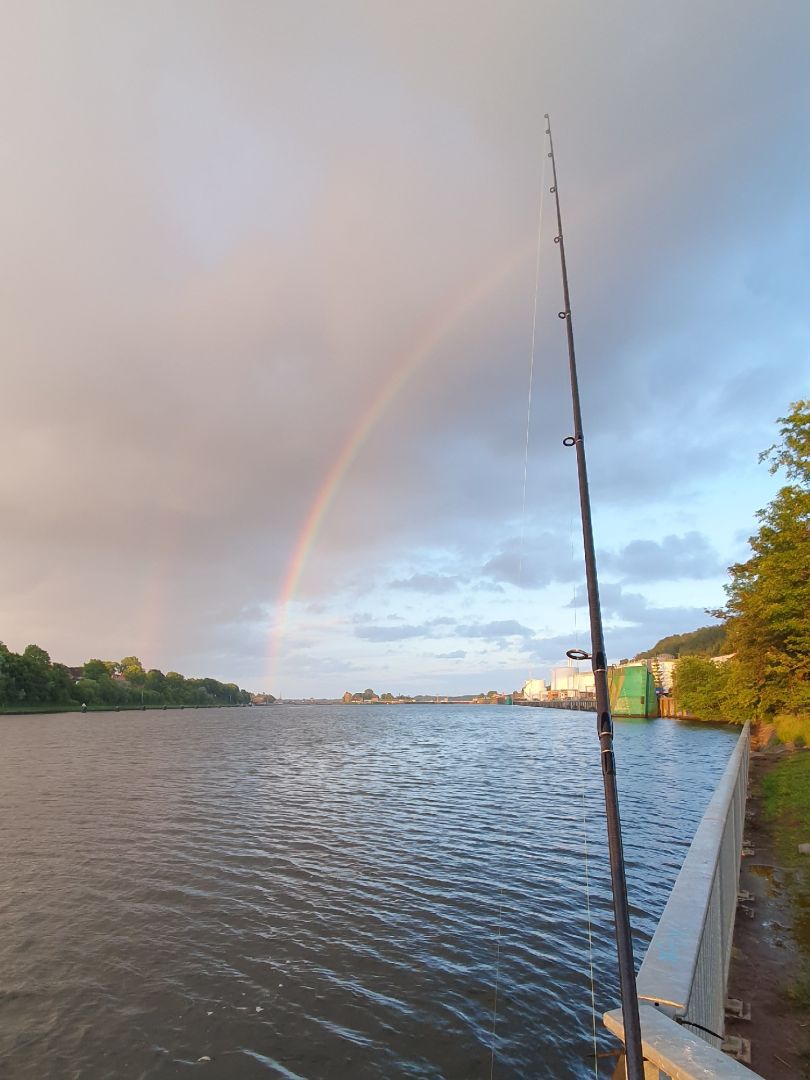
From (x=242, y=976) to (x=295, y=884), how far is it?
5062 millimetres

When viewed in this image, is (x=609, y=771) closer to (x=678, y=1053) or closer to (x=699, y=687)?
(x=678, y=1053)

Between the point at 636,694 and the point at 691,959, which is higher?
the point at 636,694

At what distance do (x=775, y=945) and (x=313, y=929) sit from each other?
8844 millimetres

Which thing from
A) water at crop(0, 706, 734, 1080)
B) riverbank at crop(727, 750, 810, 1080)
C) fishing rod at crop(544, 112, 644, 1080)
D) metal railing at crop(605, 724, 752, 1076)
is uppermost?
fishing rod at crop(544, 112, 644, 1080)

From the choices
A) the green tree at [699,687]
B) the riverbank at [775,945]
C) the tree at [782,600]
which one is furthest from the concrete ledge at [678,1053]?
the green tree at [699,687]

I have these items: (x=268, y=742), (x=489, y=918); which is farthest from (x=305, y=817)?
(x=268, y=742)

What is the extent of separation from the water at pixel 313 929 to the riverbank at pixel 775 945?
2.44 metres

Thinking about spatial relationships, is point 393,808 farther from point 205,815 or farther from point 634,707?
point 634,707

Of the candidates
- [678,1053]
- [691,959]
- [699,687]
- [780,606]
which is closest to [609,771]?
[678,1053]

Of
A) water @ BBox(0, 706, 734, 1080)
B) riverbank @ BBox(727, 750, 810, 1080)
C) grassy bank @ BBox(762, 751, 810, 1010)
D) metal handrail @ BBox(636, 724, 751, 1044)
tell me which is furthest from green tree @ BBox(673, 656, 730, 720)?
metal handrail @ BBox(636, 724, 751, 1044)

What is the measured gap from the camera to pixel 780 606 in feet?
100

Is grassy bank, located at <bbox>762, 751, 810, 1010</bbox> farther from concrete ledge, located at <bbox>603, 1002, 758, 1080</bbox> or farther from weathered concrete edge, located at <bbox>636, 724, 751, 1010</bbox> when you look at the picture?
concrete ledge, located at <bbox>603, 1002, 758, 1080</bbox>

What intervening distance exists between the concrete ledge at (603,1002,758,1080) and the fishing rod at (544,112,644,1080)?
0.11 meters

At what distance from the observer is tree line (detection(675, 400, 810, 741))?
2931 centimetres
